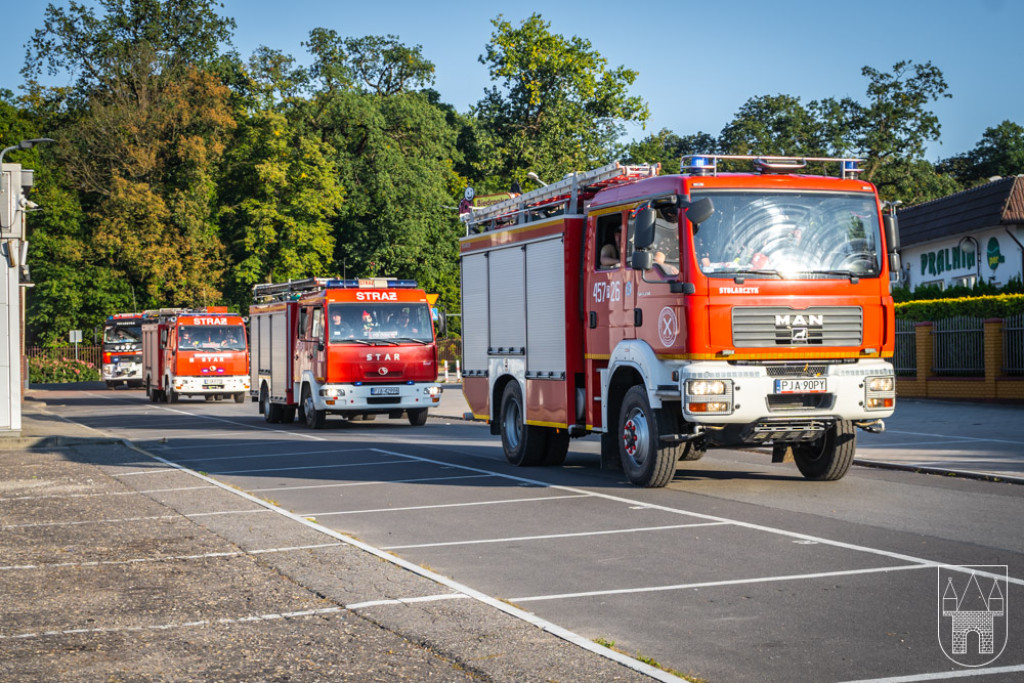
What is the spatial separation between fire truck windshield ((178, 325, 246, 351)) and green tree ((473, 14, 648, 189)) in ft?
68.1

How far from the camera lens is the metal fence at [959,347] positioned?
27.8m

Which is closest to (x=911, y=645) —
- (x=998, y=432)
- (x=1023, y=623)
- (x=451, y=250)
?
(x=1023, y=623)

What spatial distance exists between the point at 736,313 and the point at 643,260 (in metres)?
1.05

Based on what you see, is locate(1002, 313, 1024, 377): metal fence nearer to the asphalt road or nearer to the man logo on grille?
the asphalt road

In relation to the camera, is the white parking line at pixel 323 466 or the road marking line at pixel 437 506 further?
the white parking line at pixel 323 466

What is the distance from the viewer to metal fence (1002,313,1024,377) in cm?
2630

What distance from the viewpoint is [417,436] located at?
23203mm

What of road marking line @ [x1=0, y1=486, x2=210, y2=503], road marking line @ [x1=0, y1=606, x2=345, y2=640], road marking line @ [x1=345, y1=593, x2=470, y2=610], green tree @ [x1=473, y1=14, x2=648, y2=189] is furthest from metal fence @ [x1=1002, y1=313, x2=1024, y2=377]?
green tree @ [x1=473, y1=14, x2=648, y2=189]

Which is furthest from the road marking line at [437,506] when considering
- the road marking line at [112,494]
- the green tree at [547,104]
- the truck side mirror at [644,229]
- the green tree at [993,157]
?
the green tree at [993,157]

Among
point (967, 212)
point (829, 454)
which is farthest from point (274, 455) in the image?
point (967, 212)

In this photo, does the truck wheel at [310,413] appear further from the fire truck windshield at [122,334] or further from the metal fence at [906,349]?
the fire truck windshield at [122,334]

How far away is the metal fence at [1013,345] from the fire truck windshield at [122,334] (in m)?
41.5

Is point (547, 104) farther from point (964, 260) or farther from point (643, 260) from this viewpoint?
point (643, 260)

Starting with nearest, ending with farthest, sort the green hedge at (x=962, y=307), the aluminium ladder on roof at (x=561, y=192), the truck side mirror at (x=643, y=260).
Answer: the truck side mirror at (x=643, y=260)
the aluminium ladder on roof at (x=561, y=192)
the green hedge at (x=962, y=307)
